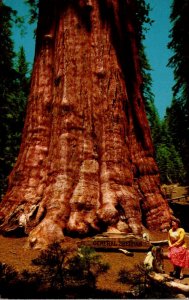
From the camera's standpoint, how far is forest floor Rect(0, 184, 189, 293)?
524 cm

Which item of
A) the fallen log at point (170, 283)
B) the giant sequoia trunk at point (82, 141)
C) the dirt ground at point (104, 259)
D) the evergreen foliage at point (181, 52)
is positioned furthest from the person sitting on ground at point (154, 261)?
the evergreen foliage at point (181, 52)

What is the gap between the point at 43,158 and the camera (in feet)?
29.6

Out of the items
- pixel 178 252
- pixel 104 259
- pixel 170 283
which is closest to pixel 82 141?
pixel 104 259

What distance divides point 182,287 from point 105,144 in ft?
15.1

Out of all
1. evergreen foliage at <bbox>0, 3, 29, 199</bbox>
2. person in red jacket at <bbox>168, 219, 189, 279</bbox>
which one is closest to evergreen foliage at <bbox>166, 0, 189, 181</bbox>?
evergreen foliage at <bbox>0, 3, 29, 199</bbox>

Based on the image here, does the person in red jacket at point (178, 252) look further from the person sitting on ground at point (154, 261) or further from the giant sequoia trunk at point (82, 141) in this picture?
the giant sequoia trunk at point (82, 141)

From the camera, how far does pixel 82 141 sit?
8.46 m

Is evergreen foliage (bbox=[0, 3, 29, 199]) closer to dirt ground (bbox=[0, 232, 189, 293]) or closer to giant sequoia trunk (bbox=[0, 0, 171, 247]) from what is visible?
giant sequoia trunk (bbox=[0, 0, 171, 247])

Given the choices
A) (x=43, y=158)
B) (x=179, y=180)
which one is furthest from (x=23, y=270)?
(x=179, y=180)

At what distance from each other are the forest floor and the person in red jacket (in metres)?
0.22

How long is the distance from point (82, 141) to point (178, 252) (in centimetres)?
369

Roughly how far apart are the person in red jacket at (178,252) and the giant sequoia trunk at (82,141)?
1.11m

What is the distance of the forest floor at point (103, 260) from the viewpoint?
5.24 metres

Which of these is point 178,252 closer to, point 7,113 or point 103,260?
point 103,260
